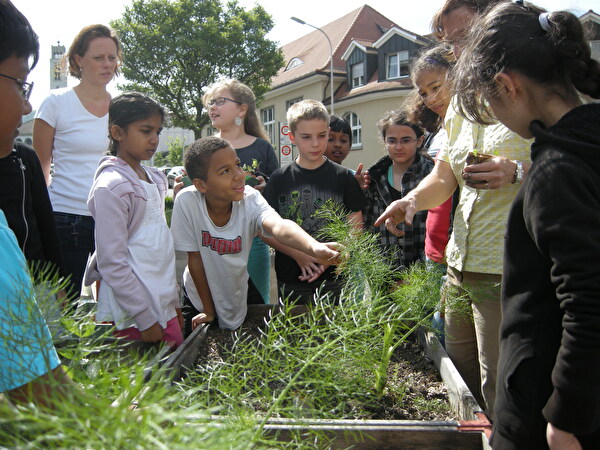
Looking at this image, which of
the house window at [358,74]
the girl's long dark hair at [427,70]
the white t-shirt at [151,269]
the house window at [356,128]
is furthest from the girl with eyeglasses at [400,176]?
the house window at [358,74]

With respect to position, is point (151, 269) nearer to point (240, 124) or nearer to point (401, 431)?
point (401, 431)

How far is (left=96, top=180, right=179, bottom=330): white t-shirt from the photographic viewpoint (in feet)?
8.02

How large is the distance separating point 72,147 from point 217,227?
4.10ft

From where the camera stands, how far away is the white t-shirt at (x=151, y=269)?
2445 millimetres

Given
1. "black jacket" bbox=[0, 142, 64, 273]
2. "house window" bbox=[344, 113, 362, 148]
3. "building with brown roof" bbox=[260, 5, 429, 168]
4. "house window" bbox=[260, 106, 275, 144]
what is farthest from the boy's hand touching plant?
"house window" bbox=[260, 106, 275, 144]

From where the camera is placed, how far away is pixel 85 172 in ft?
10.3

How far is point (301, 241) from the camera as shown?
2.29 m

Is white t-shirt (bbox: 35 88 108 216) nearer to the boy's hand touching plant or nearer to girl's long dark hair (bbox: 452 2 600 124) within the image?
the boy's hand touching plant

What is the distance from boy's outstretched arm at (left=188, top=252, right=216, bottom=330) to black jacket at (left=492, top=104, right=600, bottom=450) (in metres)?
1.74

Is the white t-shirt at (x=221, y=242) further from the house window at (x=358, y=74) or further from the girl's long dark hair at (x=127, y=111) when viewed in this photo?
the house window at (x=358, y=74)

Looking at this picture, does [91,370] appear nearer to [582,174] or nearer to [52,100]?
[582,174]

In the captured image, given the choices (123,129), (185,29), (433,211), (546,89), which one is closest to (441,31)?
(433,211)

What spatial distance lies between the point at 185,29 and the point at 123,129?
89.7ft

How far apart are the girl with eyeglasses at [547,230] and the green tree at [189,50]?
27122 mm
